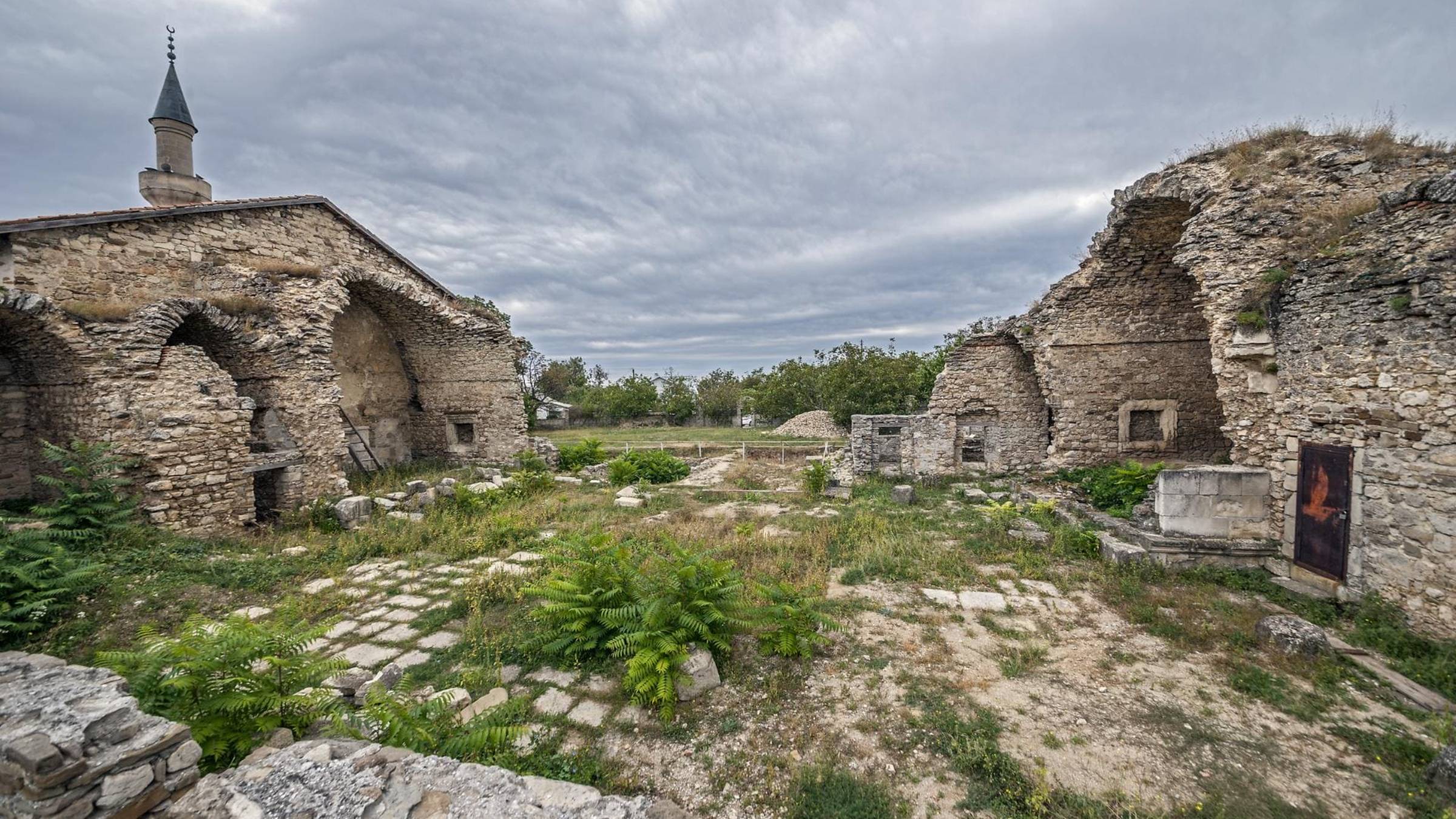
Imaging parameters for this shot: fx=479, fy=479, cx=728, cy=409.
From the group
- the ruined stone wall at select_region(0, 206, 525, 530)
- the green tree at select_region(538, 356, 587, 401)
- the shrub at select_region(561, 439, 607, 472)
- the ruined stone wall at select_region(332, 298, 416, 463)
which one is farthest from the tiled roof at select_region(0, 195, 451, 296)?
the green tree at select_region(538, 356, 587, 401)

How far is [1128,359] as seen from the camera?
1084 centimetres

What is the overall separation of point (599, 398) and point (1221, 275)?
34.9 metres

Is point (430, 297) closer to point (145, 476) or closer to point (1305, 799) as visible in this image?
point (145, 476)

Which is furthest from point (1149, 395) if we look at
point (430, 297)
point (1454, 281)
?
point (430, 297)

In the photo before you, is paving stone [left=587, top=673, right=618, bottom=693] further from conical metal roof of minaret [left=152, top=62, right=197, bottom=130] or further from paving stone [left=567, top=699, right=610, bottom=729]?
conical metal roof of minaret [left=152, top=62, right=197, bottom=130]

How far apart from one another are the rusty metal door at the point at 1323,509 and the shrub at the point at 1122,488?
239 centimetres

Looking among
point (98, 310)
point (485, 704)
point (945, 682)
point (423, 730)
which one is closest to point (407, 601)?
point (485, 704)

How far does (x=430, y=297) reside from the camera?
539 inches

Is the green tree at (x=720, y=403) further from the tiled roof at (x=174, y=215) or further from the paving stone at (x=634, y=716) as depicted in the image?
the paving stone at (x=634, y=716)

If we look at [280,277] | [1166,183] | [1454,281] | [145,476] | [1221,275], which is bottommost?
[145,476]

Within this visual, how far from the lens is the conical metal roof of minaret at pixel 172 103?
16156 millimetres

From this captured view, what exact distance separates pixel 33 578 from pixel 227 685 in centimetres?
436

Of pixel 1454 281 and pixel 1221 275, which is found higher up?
pixel 1221 275

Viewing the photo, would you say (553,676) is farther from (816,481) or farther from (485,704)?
(816,481)
